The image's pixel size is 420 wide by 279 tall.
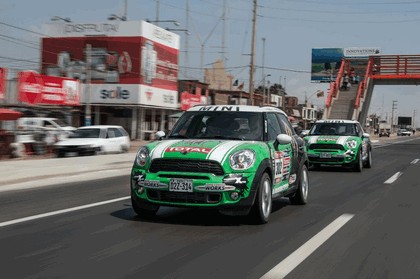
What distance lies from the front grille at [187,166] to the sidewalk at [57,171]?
20.5 ft

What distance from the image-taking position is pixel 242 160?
734 centimetres

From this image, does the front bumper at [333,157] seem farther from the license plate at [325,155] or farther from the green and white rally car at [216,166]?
the green and white rally car at [216,166]

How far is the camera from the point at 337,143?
17.8 m

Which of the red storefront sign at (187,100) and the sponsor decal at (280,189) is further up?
the red storefront sign at (187,100)

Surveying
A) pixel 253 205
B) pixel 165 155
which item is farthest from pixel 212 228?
pixel 165 155

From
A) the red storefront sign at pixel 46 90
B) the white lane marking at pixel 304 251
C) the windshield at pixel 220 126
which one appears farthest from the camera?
the red storefront sign at pixel 46 90

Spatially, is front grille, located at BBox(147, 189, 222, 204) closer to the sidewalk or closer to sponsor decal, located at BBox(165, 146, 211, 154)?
sponsor decal, located at BBox(165, 146, 211, 154)

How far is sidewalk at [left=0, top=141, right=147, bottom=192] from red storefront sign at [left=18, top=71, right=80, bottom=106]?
11172 mm

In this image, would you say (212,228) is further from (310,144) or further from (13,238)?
(310,144)

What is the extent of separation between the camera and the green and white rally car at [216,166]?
7195mm

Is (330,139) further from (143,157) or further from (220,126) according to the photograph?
(143,157)

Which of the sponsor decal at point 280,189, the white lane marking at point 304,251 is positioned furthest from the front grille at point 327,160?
the white lane marking at point 304,251

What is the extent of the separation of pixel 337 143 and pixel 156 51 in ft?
106

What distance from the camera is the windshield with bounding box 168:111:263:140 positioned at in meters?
8.20
